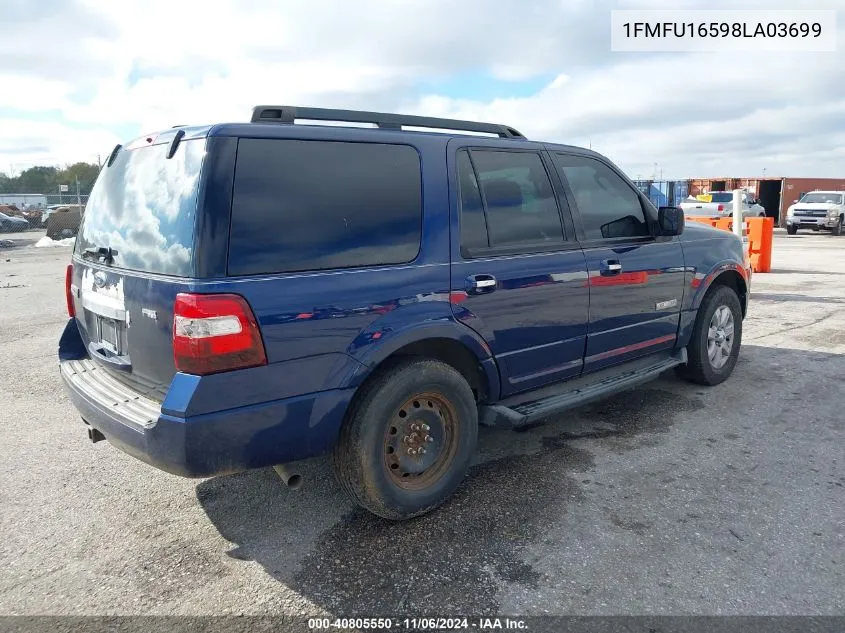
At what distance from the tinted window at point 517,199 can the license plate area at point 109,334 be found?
6.30 ft

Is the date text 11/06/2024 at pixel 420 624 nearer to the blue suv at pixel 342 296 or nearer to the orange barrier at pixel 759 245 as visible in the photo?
the blue suv at pixel 342 296

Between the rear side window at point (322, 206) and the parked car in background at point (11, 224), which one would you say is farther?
the parked car in background at point (11, 224)

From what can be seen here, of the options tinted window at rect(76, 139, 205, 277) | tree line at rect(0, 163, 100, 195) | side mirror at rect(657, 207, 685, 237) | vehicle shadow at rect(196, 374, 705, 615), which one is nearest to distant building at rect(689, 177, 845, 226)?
side mirror at rect(657, 207, 685, 237)

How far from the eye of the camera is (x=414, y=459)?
3.14m

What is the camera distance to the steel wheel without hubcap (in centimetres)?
306

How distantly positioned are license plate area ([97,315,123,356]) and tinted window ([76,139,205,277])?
297mm

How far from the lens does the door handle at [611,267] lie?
156 inches

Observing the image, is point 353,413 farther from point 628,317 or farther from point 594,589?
point 628,317

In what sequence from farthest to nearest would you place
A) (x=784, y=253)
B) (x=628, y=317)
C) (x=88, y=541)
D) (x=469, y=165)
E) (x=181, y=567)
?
(x=784, y=253), (x=628, y=317), (x=469, y=165), (x=88, y=541), (x=181, y=567)

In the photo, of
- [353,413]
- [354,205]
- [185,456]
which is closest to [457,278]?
[354,205]

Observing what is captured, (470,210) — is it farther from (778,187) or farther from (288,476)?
(778,187)

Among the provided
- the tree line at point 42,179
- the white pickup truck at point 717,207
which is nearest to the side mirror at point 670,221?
the white pickup truck at point 717,207

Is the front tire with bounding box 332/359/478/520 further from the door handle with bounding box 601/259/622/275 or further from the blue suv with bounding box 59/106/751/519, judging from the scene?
the door handle with bounding box 601/259/622/275

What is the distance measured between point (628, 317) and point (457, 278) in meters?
1.58
